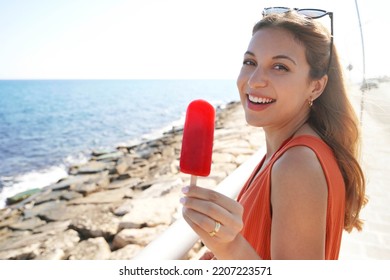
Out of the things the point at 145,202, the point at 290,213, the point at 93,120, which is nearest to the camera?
the point at 290,213

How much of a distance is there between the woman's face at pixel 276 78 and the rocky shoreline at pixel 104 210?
7.69 ft

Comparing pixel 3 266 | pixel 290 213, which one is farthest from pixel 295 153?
pixel 3 266

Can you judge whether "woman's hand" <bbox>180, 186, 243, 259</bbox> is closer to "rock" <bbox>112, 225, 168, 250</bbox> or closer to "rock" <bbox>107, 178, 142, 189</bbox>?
"rock" <bbox>112, 225, 168, 250</bbox>

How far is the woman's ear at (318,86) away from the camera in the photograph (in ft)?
4.99

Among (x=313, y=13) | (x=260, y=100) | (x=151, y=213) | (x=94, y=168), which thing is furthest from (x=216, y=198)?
(x=94, y=168)

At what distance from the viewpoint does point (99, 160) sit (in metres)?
13.3

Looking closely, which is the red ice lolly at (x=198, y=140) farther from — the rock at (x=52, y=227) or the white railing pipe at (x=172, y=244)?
the rock at (x=52, y=227)

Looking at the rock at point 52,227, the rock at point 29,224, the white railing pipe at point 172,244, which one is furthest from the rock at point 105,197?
the white railing pipe at point 172,244

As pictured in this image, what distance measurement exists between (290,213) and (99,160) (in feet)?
42.0

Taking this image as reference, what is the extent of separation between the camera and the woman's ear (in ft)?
4.99

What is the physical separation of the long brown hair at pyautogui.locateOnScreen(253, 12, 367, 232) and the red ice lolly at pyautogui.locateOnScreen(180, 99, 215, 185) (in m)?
0.44

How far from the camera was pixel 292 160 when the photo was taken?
3.88 ft

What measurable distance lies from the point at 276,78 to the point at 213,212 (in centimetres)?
62

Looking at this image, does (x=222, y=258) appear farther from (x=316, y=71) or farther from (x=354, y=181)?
(x=316, y=71)
